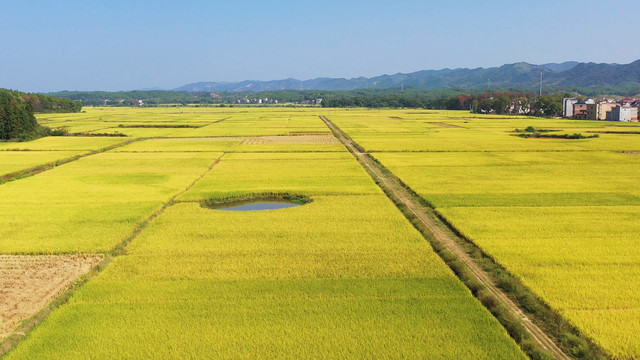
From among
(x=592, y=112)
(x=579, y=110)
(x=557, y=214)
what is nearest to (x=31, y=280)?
(x=557, y=214)

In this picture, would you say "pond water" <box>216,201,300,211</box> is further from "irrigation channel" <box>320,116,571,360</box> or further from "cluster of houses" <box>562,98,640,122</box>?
"cluster of houses" <box>562,98,640,122</box>

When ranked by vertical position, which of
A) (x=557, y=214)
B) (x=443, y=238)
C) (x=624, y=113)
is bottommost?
(x=443, y=238)

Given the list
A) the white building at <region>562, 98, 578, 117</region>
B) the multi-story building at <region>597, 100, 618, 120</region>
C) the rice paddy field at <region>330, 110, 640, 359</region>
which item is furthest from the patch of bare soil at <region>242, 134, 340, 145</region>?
the white building at <region>562, 98, 578, 117</region>

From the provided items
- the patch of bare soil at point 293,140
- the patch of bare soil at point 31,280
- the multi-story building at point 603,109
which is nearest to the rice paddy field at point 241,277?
the patch of bare soil at point 31,280

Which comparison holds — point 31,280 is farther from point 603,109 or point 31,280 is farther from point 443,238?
point 603,109

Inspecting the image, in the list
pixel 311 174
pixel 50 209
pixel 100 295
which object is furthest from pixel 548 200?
pixel 50 209

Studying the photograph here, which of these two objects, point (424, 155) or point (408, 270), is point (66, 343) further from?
point (424, 155)

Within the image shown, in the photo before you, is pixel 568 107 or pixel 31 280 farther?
pixel 568 107
